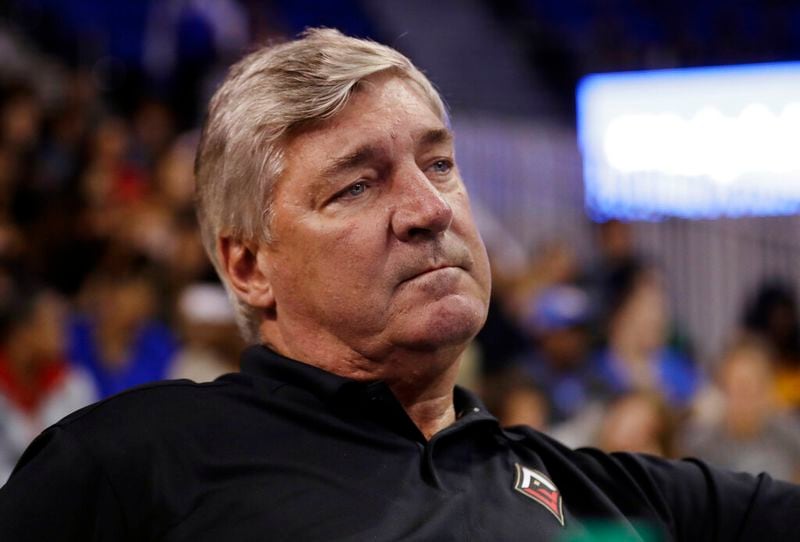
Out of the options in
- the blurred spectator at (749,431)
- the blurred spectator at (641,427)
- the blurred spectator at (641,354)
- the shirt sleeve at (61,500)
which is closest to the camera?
the shirt sleeve at (61,500)

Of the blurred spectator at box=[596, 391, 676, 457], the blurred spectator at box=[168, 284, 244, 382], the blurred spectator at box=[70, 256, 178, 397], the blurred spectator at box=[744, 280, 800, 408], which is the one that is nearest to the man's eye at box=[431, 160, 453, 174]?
the blurred spectator at box=[168, 284, 244, 382]

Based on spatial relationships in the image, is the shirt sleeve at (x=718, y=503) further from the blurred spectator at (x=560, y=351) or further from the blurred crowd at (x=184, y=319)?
the blurred spectator at (x=560, y=351)

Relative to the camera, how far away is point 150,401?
1.61 m

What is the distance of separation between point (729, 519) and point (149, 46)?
7.27 m

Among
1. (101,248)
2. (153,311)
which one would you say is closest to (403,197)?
(153,311)

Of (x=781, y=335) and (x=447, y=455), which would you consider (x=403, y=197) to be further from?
(x=781, y=335)

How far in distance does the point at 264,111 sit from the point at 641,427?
2466 millimetres

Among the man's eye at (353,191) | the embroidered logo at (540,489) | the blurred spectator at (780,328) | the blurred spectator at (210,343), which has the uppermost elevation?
the man's eye at (353,191)

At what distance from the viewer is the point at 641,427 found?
12.7ft

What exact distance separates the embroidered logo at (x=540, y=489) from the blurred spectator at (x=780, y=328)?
13.1 feet

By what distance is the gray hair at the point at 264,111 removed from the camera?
1727 mm

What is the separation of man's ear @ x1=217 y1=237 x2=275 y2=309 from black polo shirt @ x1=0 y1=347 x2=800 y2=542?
0.31ft

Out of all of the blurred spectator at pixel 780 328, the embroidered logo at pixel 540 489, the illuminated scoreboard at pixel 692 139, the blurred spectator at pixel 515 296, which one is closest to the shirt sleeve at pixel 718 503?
the embroidered logo at pixel 540 489

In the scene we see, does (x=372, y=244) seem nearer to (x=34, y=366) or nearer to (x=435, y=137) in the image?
(x=435, y=137)
